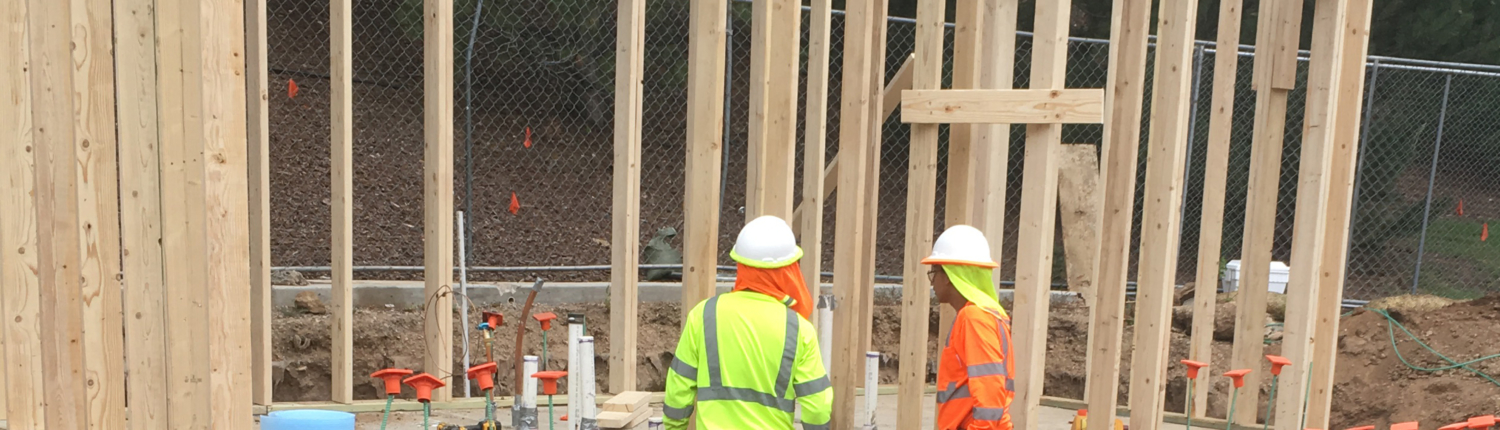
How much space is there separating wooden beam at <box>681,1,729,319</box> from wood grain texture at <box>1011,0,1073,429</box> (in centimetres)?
149

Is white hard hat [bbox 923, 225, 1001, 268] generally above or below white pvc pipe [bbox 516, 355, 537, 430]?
above

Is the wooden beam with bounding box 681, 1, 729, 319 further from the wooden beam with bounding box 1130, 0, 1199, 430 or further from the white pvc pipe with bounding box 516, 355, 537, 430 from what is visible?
the wooden beam with bounding box 1130, 0, 1199, 430

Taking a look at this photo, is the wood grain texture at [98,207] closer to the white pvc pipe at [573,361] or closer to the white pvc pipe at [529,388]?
the white pvc pipe at [529,388]

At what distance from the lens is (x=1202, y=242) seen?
717 centimetres

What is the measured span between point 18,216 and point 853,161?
3901 mm

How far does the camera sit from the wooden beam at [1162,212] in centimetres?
571

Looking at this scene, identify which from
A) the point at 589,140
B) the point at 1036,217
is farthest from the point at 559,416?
the point at 589,140

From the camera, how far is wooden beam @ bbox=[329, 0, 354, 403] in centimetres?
668

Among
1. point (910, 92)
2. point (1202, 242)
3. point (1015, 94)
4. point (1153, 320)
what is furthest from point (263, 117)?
point (1202, 242)

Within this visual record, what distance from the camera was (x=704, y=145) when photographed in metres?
5.76

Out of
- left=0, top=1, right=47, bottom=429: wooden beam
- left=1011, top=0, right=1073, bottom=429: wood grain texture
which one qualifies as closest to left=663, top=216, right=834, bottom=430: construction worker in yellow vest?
left=1011, top=0, right=1073, bottom=429: wood grain texture

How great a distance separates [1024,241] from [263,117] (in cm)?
422

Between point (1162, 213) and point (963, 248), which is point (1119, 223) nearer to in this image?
point (1162, 213)

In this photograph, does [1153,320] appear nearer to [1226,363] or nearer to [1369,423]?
[1369,423]
